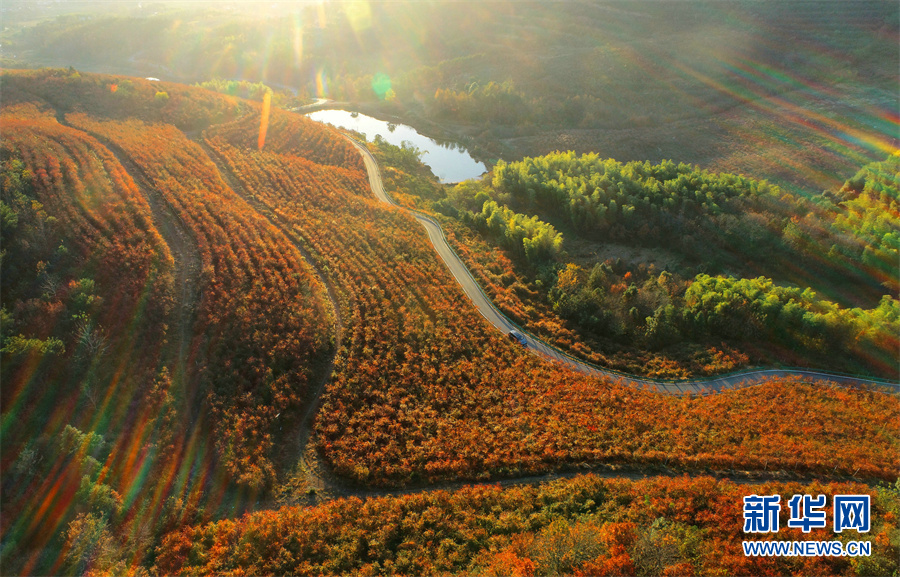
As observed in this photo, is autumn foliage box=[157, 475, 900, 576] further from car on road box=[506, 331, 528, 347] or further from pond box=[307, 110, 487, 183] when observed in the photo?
pond box=[307, 110, 487, 183]

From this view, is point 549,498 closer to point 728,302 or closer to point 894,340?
point 728,302

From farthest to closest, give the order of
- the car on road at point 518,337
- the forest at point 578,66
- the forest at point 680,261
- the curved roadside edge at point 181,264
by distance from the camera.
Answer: the forest at point 578,66 → the car on road at point 518,337 → the forest at point 680,261 → the curved roadside edge at point 181,264

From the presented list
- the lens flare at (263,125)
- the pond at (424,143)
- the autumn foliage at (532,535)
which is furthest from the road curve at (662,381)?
the lens flare at (263,125)

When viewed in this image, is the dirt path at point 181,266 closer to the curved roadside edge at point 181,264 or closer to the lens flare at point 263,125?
the curved roadside edge at point 181,264

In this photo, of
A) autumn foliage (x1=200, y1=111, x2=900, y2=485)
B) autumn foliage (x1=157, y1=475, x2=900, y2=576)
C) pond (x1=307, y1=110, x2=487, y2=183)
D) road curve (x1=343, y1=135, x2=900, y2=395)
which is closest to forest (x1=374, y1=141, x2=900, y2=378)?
road curve (x1=343, y1=135, x2=900, y2=395)

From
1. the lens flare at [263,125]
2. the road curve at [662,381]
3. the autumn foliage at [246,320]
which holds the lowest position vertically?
the road curve at [662,381]

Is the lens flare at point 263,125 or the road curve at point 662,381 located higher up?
the lens flare at point 263,125
